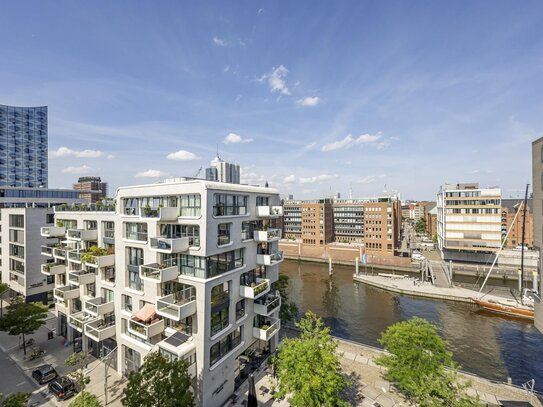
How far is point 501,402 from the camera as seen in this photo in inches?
853

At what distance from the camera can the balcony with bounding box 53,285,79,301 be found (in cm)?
2970

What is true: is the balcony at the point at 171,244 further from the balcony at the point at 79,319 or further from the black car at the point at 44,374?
the black car at the point at 44,374

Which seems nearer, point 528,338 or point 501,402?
point 501,402

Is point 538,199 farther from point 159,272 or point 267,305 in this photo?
point 159,272

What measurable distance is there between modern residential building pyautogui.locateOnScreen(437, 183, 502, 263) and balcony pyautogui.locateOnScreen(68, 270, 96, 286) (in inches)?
3413

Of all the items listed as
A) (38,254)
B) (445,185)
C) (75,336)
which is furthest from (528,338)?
(38,254)

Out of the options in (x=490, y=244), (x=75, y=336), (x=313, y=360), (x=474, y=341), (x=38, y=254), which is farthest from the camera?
(x=490, y=244)

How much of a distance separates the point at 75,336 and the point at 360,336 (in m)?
38.4

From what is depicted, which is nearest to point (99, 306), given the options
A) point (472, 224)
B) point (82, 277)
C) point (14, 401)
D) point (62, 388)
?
point (82, 277)

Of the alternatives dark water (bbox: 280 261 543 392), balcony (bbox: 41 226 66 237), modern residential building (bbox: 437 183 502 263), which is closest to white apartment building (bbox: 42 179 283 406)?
balcony (bbox: 41 226 66 237)

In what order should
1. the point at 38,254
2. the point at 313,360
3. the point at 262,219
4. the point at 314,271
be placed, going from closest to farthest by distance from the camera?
the point at 313,360
the point at 262,219
the point at 38,254
the point at 314,271

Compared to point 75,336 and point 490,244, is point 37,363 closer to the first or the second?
point 75,336

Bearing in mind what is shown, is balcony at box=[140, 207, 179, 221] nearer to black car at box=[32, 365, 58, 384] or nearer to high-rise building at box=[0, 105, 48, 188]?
black car at box=[32, 365, 58, 384]

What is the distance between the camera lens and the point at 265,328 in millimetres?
25531
